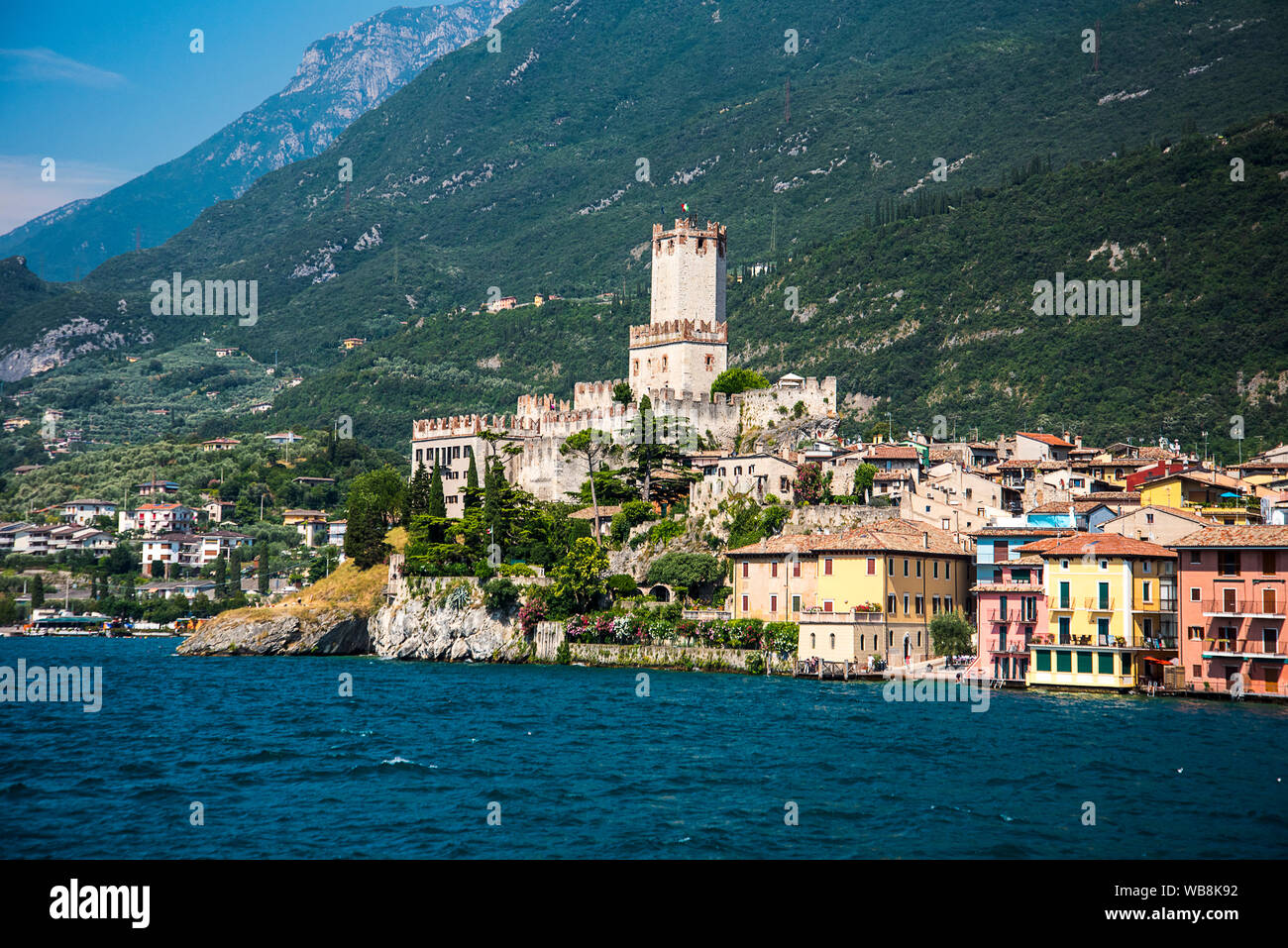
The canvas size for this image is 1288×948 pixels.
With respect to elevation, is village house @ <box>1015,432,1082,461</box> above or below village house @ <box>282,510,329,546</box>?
above

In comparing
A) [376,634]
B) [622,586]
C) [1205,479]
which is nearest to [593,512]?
[622,586]

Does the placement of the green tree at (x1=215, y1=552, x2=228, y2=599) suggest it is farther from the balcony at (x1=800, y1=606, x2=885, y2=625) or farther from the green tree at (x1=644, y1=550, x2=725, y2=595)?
the balcony at (x1=800, y1=606, x2=885, y2=625)

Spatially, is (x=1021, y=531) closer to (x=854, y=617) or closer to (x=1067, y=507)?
(x=1067, y=507)

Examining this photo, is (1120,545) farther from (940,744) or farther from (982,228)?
(982,228)

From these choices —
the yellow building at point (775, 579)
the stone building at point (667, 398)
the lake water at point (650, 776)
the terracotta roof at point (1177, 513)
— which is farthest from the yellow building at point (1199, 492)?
the lake water at point (650, 776)

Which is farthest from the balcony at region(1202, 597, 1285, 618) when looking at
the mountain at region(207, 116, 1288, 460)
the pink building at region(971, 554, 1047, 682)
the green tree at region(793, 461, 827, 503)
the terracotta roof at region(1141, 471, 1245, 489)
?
the mountain at region(207, 116, 1288, 460)

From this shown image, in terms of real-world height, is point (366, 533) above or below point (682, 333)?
below
